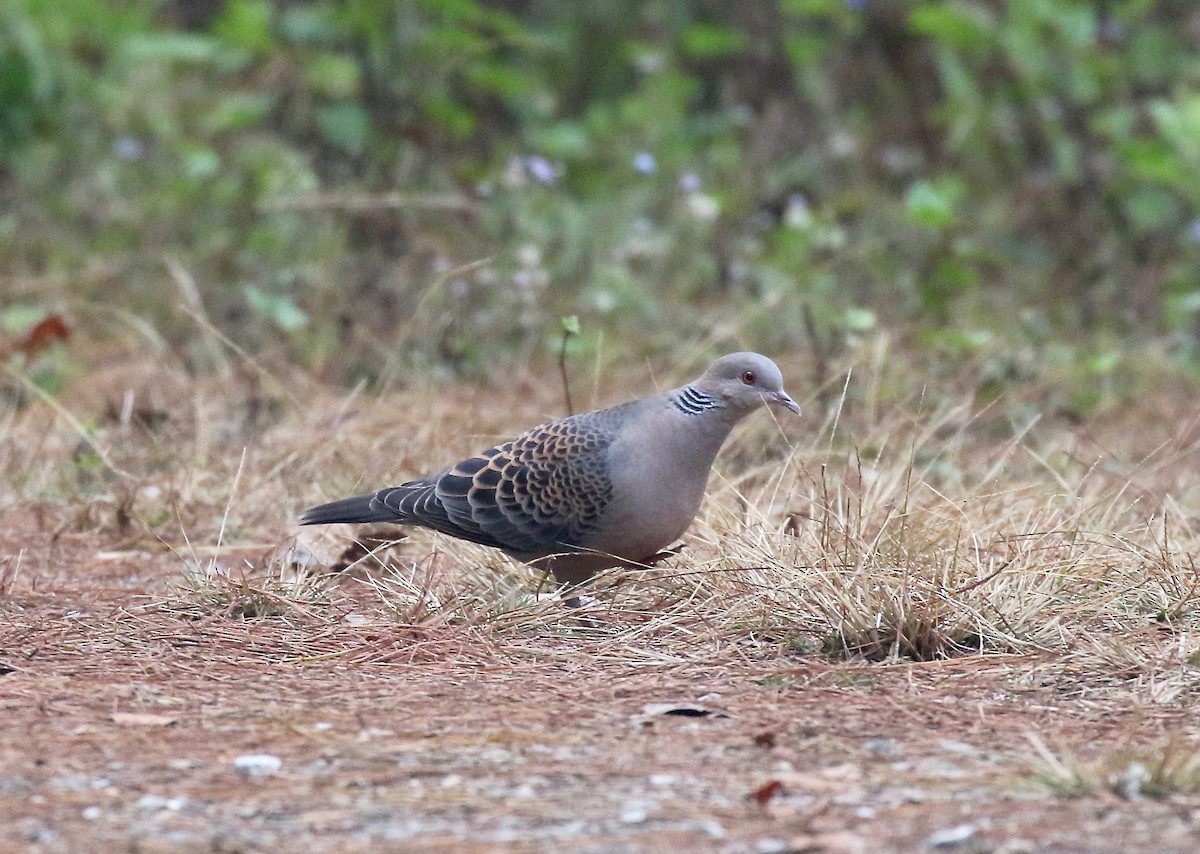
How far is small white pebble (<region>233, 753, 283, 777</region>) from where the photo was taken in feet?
9.32

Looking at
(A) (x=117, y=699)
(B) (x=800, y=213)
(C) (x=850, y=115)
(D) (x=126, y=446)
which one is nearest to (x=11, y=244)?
(D) (x=126, y=446)

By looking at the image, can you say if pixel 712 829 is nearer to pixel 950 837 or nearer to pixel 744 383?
pixel 950 837

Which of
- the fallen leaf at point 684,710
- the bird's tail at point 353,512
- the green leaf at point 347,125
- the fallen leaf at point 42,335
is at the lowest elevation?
the fallen leaf at point 684,710

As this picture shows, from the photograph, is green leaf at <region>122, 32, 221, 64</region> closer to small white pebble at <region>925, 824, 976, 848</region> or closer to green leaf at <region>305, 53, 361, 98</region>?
green leaf at <region>305, 53, 361, 98</region>

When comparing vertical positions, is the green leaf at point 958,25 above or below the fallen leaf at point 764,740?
above

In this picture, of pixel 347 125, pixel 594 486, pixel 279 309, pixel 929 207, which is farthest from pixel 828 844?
pixel 347 125

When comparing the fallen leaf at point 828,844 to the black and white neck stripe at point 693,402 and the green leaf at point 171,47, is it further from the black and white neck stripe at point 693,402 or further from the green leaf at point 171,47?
the green leaf at point 171,47

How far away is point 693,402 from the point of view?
4336mm

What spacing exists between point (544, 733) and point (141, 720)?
741 mm

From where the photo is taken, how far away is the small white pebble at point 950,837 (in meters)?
2.46

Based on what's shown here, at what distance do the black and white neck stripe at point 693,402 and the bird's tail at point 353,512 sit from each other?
30.6 inches

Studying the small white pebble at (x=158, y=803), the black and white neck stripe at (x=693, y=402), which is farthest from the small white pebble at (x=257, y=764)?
the black and white neck stripe at (x=693, y=402)

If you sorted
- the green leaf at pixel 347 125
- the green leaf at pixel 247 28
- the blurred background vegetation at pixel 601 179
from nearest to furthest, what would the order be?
the blurred background vegetation at pixel 601 179, the green leaf at pixel 247 28, the green leaf at pixel 347 125

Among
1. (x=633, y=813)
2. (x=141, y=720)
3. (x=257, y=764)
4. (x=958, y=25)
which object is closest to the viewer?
(x=633, y=813)
